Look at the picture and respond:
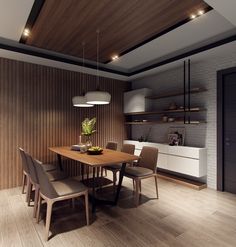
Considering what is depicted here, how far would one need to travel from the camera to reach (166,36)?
3377 millimetres

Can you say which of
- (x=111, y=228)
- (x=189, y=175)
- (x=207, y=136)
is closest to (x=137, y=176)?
(x=111, y=228)

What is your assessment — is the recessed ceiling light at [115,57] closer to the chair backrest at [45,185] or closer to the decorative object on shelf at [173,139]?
the decorative object on shelf at [173,139]

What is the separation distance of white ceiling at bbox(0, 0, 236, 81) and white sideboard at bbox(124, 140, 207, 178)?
193 cm

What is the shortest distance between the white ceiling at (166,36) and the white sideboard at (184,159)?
6.34 feet

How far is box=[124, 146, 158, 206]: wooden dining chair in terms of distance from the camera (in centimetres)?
315

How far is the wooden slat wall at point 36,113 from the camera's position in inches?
155

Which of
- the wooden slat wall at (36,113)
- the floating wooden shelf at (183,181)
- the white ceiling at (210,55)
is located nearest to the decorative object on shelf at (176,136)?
the floating wooden shelf at (183,181)

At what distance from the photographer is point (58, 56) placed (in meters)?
4.21

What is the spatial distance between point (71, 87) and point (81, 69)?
52cm

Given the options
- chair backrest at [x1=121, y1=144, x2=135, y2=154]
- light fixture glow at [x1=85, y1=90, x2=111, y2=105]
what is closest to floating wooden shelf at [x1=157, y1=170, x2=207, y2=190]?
chair backrest at [x1=121, y1=144, x2=135, y2=154]

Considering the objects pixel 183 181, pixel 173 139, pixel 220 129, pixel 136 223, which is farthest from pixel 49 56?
pixel 183 181

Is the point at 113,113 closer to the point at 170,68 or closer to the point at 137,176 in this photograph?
the point at 170,68

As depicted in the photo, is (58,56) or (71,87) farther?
(71,87)

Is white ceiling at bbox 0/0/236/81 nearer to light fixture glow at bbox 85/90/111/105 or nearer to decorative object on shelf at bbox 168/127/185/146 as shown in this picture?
light fixture glow at bbox 85/90/111/105
